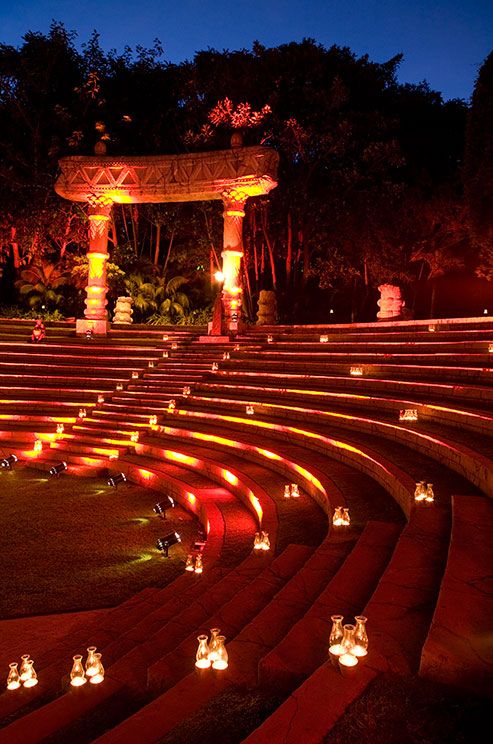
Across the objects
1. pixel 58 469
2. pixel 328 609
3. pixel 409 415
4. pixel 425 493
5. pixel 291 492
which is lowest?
pixel 58 469

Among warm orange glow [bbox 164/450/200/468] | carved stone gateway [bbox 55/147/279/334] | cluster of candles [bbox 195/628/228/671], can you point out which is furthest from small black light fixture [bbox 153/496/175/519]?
carved stone gateway [bbox 55/147/279/334]

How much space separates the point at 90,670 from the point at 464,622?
231 centimetres

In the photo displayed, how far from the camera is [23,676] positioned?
12.9 ft

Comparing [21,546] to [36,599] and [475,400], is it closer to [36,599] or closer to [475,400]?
[36,599]

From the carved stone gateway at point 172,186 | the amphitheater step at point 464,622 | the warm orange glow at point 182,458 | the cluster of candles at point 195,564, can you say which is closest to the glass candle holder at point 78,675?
the amphitheater step at point 464,622

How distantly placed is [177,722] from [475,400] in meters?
7.61

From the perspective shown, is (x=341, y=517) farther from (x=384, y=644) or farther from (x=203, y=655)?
(x=203, y=655)

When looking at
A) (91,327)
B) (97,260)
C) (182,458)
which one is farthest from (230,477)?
(97,260)

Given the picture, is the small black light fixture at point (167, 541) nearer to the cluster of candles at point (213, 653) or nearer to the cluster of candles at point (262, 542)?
the cluster of candles at point (262, 542)

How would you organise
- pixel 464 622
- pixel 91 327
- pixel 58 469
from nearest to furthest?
pixel 464 622, pixel 58 469, pixel 91 327

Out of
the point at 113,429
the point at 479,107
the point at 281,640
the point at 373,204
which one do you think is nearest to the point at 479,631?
the point at 281,640

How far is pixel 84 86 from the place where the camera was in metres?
27.0

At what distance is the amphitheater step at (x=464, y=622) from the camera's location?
3.13 meters

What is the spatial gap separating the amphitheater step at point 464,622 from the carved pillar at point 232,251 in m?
14.7
